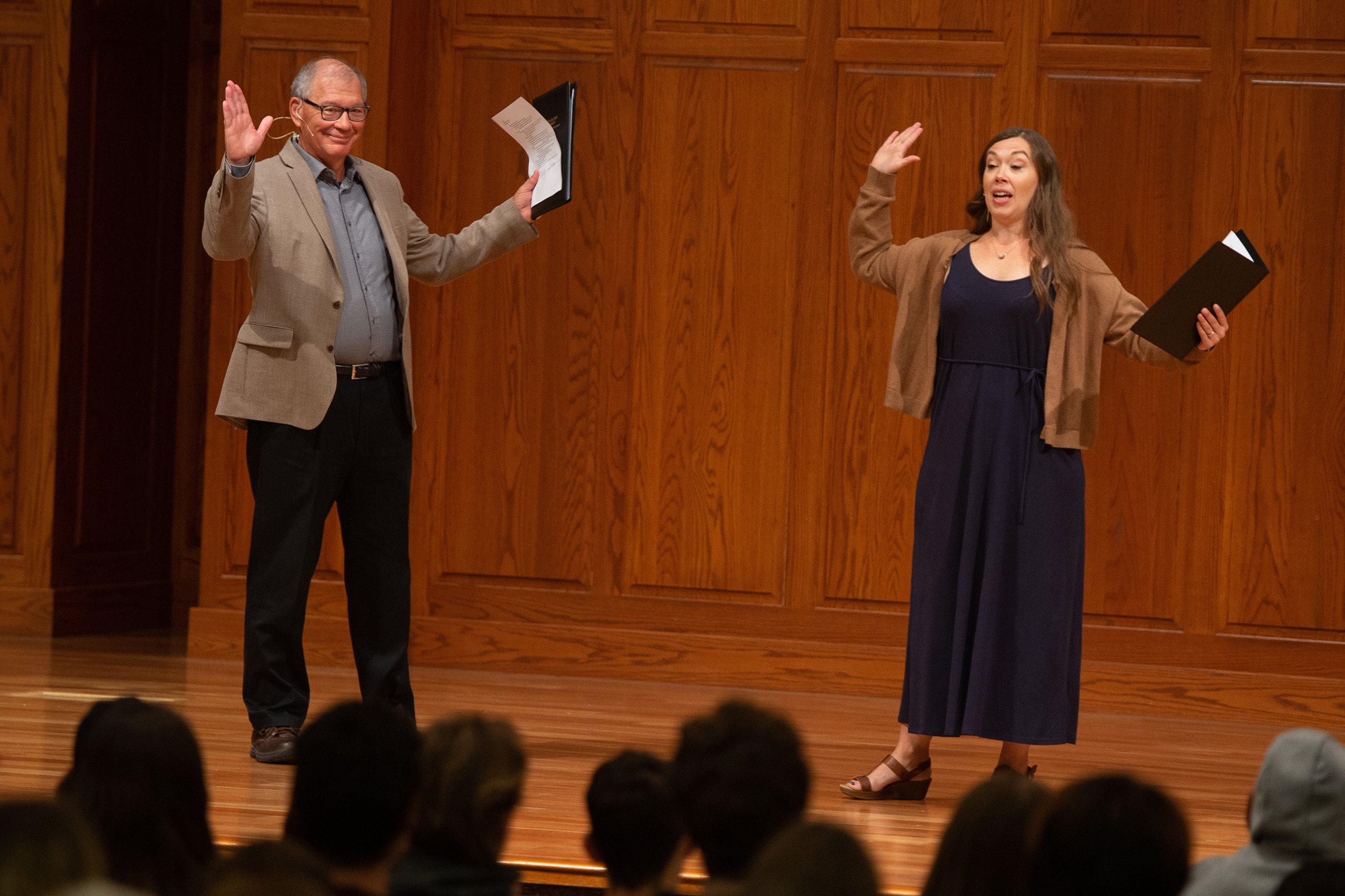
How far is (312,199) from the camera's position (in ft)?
11.8

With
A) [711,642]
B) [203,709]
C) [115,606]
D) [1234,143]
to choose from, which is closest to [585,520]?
[711,642]

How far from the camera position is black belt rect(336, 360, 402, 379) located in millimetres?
3602

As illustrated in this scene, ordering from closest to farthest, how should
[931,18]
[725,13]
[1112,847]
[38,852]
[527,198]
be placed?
[38,852], [1112,847], [527,198], [931,18], [725,13]

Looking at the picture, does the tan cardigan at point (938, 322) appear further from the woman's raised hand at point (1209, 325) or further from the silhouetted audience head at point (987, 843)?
the silhouetted audience head at point (987, 843)

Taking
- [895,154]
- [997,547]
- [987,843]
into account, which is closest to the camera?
[987,843]

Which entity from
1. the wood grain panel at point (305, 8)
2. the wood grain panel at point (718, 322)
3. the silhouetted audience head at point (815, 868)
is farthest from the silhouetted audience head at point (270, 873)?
the wood grain panel at point (305, 8)

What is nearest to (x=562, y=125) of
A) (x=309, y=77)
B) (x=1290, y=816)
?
(x=309, y=77)

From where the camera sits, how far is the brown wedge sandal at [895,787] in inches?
136

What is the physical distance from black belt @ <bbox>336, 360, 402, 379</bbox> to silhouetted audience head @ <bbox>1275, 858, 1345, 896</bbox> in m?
2.50

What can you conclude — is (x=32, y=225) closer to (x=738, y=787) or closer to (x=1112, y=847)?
(x=738, y=787)

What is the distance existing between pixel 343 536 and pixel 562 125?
3.63ft

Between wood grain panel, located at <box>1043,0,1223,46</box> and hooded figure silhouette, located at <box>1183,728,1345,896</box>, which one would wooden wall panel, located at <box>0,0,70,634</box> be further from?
hooded figure silhouette, located at <box>1183,728,1345,896</box>

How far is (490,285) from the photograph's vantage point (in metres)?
5.15

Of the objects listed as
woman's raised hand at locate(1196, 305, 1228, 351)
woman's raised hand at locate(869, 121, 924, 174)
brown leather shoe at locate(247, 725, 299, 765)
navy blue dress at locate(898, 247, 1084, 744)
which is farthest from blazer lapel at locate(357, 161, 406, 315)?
woman's raised hand at locate(1196, 305, 1228, 351)
